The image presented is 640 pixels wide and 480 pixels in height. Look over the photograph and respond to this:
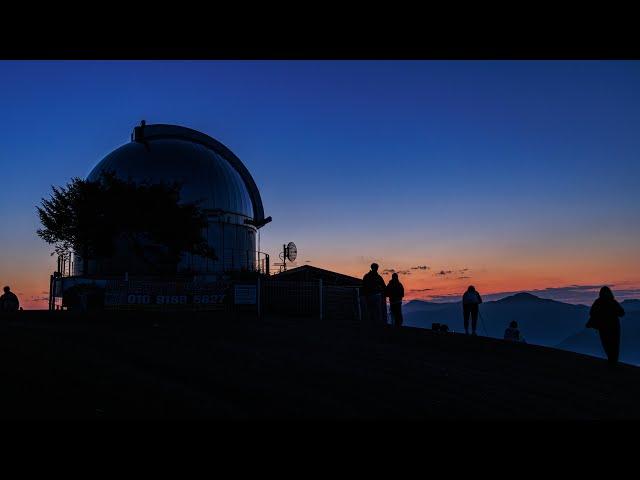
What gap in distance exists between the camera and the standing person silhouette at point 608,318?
38.9 ft

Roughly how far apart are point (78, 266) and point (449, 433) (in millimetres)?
36814

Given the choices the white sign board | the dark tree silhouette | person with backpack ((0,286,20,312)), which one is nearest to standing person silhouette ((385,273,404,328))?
the white sign board

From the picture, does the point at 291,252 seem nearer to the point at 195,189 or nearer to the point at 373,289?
the point at 195,189

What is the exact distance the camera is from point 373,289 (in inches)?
614

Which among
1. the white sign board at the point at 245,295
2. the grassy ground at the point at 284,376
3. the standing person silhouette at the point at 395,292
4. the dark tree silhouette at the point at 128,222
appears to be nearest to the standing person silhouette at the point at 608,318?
the grassy ground at the point at 284,376

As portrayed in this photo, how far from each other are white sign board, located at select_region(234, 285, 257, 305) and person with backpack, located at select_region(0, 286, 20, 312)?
7.83m


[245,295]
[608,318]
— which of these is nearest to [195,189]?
[245,295]

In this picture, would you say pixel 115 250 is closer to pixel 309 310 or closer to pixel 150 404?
pixel 309 310

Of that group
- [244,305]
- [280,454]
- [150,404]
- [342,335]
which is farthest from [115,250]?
[280,454]

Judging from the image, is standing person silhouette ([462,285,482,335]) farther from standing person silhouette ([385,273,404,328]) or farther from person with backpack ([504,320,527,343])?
standing person silhouette ([385,273,404,328])

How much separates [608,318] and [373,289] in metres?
6.22

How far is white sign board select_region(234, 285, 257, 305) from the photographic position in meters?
20.3

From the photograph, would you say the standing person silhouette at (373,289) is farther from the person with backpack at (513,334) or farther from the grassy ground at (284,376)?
the person with backpack at (513,334)
